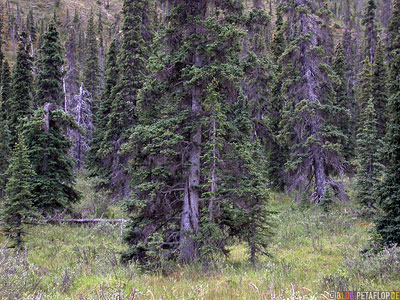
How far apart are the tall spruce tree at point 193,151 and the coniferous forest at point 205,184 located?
45 millimetres

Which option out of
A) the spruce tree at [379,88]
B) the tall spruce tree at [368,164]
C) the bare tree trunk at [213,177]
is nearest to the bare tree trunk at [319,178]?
the tall spruce tree at [368,164]

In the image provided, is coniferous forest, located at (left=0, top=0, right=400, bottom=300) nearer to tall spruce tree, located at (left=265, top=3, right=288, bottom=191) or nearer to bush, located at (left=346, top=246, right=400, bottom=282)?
bush, located at (left=346, top=246, right=400, bottom=282)

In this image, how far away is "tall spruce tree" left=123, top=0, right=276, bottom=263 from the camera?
331 inches

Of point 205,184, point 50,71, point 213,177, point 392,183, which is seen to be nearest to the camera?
point 213,177

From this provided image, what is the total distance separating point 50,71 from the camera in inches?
762

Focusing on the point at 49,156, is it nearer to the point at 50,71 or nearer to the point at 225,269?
the point at 50,71

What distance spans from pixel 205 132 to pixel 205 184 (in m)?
1.63

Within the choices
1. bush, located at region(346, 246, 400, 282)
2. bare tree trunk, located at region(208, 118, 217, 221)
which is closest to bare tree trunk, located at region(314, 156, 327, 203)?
bare tree trunk, located at region(208, 118, 217, 221)

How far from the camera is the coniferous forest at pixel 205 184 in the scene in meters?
6.82

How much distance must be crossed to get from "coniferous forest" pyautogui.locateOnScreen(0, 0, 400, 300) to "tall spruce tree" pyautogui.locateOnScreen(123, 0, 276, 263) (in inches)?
1.8

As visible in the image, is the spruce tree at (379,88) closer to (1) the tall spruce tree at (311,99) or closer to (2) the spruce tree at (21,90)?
(1) the tall spruce tree at (311,99)

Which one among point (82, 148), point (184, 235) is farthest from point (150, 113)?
point (82, 148)

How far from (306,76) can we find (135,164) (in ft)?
43.7

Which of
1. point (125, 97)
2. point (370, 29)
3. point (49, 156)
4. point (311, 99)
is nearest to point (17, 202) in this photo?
point (49, 156)
